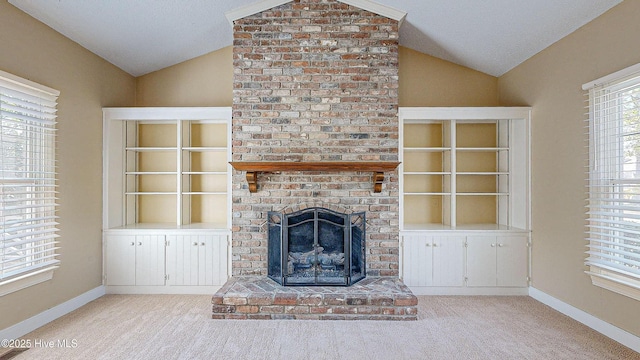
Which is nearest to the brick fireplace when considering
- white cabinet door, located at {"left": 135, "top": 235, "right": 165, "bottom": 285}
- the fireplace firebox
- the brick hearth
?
the fireplace firebox

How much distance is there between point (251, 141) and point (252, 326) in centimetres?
191

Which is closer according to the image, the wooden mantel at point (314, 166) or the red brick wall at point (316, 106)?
the wooden mantel at point (314, 166)

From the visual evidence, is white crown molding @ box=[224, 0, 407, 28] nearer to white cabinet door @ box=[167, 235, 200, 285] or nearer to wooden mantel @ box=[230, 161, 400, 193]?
wooden mantel @ box=[230, 161, 400, 193]

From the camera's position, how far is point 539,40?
3.59 m

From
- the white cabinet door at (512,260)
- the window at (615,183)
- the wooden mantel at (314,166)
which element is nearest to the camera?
the window at (615,183)

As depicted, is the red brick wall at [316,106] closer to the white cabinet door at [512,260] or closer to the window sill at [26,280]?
the white cabinet door at [512,260]

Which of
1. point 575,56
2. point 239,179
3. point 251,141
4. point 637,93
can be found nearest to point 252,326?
point 239,179

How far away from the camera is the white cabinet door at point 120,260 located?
13.0 feet

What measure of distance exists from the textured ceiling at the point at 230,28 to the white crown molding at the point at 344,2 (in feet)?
0.28

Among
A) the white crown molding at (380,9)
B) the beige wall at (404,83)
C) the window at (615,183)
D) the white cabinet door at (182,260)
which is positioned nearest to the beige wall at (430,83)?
the beige wall at (404,83)

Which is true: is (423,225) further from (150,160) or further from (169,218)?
(150,160)

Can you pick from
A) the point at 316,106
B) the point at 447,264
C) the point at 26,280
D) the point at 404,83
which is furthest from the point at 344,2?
the point at 26,280

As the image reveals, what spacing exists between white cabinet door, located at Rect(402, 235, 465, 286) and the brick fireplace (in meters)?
0.23

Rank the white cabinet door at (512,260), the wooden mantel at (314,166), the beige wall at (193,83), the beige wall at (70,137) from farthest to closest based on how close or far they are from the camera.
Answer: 1. the beige wall at (193,83)
2. the white cabinet door at (512,260)
3. the wooden mantel at (314,166)
4. the beige wall at (70,137)
